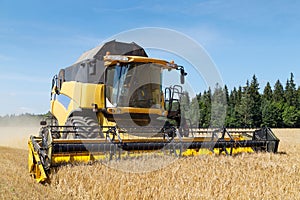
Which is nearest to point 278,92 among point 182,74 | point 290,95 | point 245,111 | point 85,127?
point 290,95

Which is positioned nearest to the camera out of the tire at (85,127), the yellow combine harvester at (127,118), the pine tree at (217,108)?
the yellow combine harvester at (127,118)

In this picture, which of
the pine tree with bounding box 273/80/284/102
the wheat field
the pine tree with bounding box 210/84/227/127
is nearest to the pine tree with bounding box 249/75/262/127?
the pine tree with bounding box 210/84/227/127

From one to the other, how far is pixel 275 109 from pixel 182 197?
200 ft

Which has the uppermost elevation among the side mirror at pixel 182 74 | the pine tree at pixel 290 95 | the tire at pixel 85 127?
the pine tree at pixel 290 95

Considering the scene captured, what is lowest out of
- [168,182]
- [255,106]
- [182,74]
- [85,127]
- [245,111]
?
[168,182]

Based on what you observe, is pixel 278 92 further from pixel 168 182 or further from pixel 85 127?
pixel 168 182

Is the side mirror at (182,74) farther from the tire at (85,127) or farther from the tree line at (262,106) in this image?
the tree line at (262,106)

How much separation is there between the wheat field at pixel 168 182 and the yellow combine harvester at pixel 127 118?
1.57 ft

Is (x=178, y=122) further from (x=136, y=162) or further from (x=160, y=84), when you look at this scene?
(x=136, y=162)

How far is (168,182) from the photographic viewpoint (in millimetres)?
3912

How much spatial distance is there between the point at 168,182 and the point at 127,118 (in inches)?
125

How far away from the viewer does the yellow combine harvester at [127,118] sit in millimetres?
5461

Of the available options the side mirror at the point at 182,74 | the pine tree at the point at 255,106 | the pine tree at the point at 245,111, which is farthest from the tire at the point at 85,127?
the pine tree at the point at 255,106

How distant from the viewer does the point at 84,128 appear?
677 centimetres
